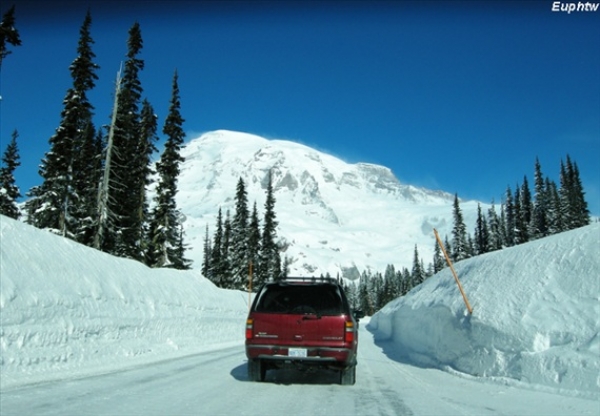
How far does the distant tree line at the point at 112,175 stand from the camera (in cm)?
2941

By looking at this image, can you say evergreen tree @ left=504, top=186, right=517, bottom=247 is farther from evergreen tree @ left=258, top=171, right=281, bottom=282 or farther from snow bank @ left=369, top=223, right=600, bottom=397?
snow bank @ left=369, top=223, right=600, bottom=397

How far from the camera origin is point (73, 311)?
36.1 feet

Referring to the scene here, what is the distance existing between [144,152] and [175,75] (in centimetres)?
668

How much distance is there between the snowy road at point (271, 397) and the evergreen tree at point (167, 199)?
25.5 m

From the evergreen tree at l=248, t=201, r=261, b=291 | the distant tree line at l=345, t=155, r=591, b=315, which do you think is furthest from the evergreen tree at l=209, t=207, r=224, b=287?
the distant tree line at l=345, t=155, r=591, b=315

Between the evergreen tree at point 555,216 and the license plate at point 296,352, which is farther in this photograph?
the evergreen tree at point 555,216

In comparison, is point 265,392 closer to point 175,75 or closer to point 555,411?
point 555,411

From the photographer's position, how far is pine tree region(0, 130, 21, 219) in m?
37.4

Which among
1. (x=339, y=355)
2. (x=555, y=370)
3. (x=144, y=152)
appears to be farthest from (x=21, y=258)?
(x=144, y=152)

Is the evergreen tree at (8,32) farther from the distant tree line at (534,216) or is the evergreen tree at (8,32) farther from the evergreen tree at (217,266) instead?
the distant tree line at (534,216)

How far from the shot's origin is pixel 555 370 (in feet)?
27.6

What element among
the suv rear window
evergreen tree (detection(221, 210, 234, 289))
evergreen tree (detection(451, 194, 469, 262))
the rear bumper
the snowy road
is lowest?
the snowy road

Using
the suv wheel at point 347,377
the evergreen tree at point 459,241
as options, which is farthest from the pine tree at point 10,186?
the evergreen tree at point 459,241

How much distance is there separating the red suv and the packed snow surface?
3054mm
